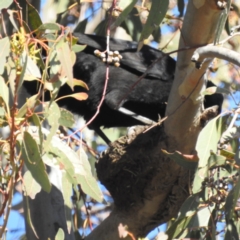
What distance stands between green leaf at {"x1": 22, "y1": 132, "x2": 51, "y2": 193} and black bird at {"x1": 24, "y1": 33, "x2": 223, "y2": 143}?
1665 mm

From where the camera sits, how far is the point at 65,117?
7.54 feet

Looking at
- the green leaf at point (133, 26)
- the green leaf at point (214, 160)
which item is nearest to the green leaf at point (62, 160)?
the green leaf at point (214, 160)

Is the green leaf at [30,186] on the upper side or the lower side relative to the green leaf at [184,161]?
upper

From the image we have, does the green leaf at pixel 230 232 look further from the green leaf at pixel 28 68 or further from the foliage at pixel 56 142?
the green leaf at pixel 28 68

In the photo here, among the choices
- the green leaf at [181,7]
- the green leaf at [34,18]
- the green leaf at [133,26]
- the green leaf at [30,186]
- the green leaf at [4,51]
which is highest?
the green leaf at [133,26]

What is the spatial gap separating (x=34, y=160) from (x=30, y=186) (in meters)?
0.21

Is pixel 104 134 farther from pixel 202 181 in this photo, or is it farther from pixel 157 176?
pixel 202 181

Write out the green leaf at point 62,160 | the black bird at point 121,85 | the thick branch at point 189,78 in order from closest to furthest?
the green leaf at point 62,160
the thick branch at point 189,78
the black bird at point 121,85

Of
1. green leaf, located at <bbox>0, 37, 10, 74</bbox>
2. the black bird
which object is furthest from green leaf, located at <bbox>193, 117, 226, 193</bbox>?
the black bird

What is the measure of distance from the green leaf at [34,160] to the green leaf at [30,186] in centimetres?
16

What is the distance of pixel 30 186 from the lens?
7.08 ft

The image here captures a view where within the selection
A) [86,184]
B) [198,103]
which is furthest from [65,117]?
[198,103]

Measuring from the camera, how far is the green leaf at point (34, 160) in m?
1.97

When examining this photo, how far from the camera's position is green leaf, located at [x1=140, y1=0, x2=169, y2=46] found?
242 cm
